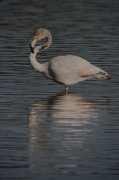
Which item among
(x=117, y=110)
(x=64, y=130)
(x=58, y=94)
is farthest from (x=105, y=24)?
(x=64, y=130)

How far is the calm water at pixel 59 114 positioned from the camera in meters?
10.8

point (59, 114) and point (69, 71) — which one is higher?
point (69, 71)

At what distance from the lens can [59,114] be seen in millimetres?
14039

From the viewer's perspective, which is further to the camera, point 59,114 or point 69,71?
point 69,71

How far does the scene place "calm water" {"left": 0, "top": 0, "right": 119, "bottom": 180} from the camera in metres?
10.8

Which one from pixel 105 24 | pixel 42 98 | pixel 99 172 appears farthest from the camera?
pixel 105 24

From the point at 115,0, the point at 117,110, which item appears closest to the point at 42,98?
the point at 117,110

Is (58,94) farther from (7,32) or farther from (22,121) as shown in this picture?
(7,32)

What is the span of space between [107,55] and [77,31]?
570cm

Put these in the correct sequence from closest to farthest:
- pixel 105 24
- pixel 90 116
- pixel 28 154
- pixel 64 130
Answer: pixel 28 154, pixel 64 130, pixel 90 116, pixel 105 24

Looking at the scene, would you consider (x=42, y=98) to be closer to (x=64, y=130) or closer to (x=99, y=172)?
(x=64, y=130)

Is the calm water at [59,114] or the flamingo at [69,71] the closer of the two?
the calm water at [59,114]

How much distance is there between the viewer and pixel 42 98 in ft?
51.4

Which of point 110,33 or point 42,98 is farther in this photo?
point 110,33
